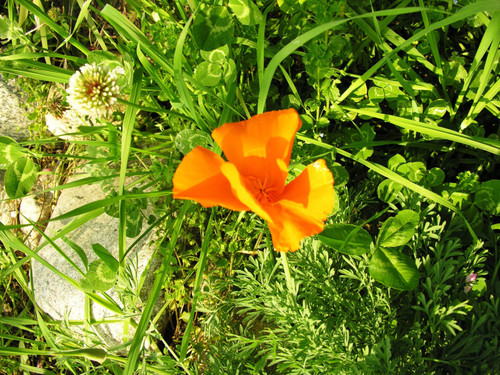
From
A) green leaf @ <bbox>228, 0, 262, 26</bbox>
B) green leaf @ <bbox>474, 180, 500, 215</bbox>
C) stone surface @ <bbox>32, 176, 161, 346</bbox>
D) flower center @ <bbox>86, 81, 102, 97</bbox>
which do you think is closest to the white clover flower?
flower center @ <bbox>86, 81, 102, 97</bbox>

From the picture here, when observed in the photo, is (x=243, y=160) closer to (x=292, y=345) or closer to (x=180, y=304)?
(x=292, y=345)

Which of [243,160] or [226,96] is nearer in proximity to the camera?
[243,160]

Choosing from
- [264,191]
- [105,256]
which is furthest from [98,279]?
[264,191]

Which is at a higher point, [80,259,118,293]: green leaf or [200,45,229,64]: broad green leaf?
[200,45,229,64]: broad green leaf

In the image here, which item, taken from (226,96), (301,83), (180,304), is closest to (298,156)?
(226,96)

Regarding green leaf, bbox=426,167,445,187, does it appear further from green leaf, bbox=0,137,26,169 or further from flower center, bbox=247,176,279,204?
green leaf, bbox=0,137,26,169
